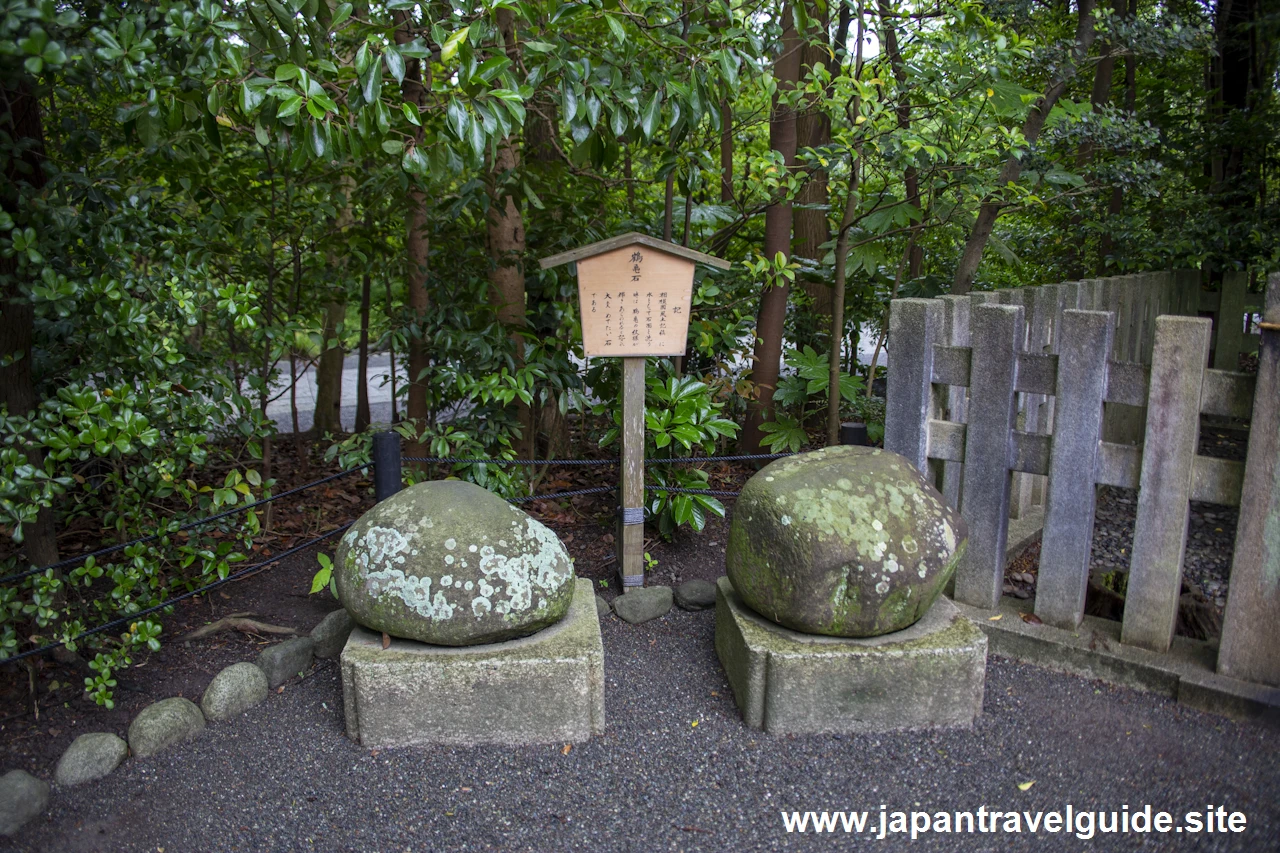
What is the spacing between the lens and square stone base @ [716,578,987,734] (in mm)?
2949

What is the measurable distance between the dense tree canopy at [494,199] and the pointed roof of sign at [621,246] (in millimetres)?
385

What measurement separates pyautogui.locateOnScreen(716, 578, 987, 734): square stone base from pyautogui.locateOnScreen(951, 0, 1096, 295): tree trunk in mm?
2828

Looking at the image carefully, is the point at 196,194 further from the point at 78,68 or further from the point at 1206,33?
the point at 1206,33

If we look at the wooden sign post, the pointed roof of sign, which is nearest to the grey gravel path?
the wooden sign post

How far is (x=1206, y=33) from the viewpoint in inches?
181

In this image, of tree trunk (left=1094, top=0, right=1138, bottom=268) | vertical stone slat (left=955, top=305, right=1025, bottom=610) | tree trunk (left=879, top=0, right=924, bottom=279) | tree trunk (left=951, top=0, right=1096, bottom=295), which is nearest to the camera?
vertical stone slat (left=955, top=305, right=1025, bottom=610)

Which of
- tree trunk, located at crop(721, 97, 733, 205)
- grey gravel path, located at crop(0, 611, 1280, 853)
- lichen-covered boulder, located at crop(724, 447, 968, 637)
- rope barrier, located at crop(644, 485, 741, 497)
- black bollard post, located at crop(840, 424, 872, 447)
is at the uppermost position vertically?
tree trunk, located at crop(721, 97, 733, 205)

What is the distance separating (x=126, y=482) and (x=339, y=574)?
1.44 metres

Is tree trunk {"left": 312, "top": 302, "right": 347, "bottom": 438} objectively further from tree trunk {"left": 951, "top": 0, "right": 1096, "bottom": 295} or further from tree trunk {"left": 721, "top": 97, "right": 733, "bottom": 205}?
tree trunk {"left": 951, "top": 0, "right": 1096, "bottom": 295}

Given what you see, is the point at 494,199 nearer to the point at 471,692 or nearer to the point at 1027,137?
the point at 471,692

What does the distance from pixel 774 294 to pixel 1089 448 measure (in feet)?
7.51

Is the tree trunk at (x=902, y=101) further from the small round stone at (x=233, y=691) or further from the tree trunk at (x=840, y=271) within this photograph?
the small round stone at (x=233, y=691)

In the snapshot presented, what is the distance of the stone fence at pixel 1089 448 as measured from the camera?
2951 mm

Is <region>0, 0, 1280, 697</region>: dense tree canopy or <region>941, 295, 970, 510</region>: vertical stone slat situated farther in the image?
<region>941, 295, 970, 510</region>: vertical stone slat
